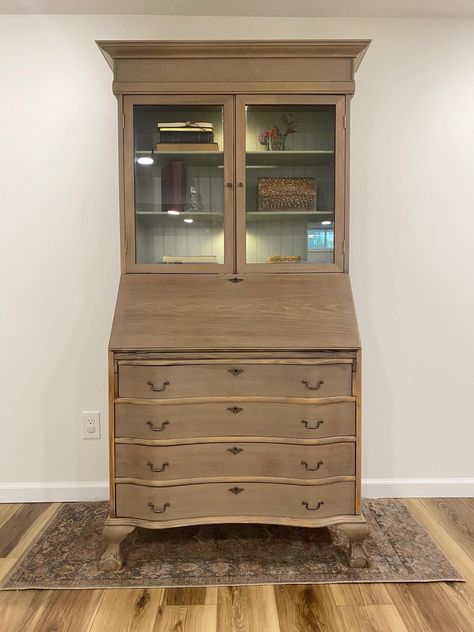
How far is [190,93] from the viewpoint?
6.68ft

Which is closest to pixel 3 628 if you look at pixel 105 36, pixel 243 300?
pixel 243 300

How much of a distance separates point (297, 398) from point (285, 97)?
124cm

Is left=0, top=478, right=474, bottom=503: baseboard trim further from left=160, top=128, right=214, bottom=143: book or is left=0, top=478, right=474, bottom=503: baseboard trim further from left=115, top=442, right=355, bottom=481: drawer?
Result: left=160, top=128, right=214, bottom=143: book

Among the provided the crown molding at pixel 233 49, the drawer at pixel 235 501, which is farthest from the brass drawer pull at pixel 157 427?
the crown molding at pixel 233 49

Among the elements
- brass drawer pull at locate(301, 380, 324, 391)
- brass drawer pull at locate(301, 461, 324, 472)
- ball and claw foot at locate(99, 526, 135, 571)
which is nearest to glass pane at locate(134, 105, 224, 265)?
brass drawer pull at locate(301, 380, 324, 391)

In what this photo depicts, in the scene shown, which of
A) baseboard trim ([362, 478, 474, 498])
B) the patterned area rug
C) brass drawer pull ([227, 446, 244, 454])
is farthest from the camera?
baseboard trim ([362, 478, 474, 498])

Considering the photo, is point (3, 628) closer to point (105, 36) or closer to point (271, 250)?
point (271, 250)

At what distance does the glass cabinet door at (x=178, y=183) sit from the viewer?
6.75 feet

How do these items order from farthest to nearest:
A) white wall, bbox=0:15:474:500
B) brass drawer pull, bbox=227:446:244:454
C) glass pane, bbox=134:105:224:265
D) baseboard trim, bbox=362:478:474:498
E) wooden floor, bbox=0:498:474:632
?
baseboard trim, bbox=362:478:474:498 < white wall, bbox=0:15:474:500 < glass pane, bbox=134:105:224:265 < brass drawer pull, bbox=227:446:244:454 < wooden floor, bbox=0:498:474:632

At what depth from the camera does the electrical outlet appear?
2.56 meters

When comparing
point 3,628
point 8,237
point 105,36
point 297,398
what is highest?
point 105,36

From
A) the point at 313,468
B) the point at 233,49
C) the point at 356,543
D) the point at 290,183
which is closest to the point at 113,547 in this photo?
the point at 313,468

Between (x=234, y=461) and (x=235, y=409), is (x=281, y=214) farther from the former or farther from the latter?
(x=234, y=461)

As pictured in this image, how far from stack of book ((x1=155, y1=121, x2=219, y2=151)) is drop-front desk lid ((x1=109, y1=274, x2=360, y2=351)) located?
558 millimetres
